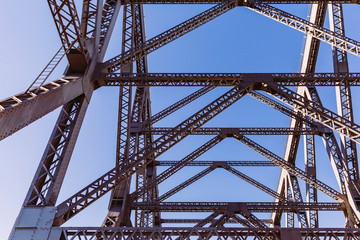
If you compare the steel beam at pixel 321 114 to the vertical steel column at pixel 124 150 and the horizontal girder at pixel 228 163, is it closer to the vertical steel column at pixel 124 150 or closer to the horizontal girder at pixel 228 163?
the vertical steel column at pixel 124 150

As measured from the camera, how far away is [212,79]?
11.4 m

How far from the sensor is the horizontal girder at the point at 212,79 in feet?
37.2

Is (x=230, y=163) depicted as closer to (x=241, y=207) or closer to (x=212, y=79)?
(x=241, y=207)

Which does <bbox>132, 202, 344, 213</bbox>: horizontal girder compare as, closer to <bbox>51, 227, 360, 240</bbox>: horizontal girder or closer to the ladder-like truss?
the ladder-like truss

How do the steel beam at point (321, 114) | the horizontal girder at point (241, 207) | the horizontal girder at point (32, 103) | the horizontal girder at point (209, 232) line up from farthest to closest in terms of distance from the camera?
the horizontal girder at point (241, 207) → the steel beam at point (321, 114) → the horizontal girder at point (209, 232) → the horizontal girder at point (32, 103)

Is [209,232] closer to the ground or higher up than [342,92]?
closer to the ground

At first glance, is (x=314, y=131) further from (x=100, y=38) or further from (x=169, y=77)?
(x=100, y=38)

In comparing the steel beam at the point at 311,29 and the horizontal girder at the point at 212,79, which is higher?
the steel beam at the point at 311,29

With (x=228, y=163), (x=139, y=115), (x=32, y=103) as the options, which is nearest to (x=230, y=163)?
(x=228, y=163)

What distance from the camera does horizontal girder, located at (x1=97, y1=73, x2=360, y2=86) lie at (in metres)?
11.3

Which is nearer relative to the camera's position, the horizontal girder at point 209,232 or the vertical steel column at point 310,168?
the horizontal girder at point 209,232

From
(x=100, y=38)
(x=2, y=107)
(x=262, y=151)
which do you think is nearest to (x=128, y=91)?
(x=100, y=38)

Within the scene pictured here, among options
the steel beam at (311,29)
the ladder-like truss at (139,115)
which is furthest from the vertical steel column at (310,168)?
the steel beam at (311,29)

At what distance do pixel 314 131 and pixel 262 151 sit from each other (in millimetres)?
3432
